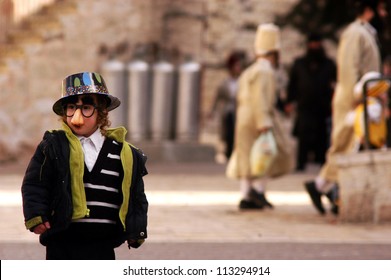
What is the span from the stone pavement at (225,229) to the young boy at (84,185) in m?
2.99

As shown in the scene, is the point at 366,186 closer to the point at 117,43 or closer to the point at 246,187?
the point at 246,187

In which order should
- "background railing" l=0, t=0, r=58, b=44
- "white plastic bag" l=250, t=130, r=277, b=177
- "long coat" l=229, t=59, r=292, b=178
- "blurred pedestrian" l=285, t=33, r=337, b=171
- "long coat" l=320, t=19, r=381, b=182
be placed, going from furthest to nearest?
1. "background railing" l=0, t=0, r=58, b=44
2. "blurred pedestrian" l=285, t=33, r=337, b=171
3. "long coat" l=229, t=59, r=292, b=178
4. "white plastic bag" l=250, t=130, r=277, b=177
5. "long coat" l=320, t=19, r=381, b=182

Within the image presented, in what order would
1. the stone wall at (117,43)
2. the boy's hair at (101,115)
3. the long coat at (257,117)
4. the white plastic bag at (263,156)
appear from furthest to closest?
1. the stone wall at (117,43)
2. the long coat at (257,117)
3. the white plastic bag at (263,156)
4. the boy's hair at (101,115)

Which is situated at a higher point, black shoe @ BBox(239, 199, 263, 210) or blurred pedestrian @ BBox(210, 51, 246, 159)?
blurred pedestrian @ BBox(210, 51, 246, 159)

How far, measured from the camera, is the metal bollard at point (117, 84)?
63.7ft

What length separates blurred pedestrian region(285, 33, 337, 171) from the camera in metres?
18.4

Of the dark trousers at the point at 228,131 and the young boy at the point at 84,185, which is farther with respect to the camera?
the dark trousers at the point at 228,131

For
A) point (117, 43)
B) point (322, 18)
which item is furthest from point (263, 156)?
point (322, 18)

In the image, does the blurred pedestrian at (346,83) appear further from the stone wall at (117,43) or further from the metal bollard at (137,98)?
the metal bollard at (137,98)

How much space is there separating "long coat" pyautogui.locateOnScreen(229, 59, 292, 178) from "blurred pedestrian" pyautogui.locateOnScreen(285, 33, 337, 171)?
5.02 metres

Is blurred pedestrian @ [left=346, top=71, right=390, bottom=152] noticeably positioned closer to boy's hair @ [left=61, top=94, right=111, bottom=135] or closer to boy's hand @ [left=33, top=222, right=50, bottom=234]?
boy's hair @ [left=61, top=94, right=111, bottom=135]

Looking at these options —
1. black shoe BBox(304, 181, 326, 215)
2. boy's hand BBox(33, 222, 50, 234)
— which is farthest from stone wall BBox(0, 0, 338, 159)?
boy's hand BBox(33, 222, 50, 234)

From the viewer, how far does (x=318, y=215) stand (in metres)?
12.9

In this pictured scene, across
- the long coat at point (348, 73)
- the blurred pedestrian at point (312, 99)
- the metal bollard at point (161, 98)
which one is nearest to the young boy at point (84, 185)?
the long coat at point (348, 73)
